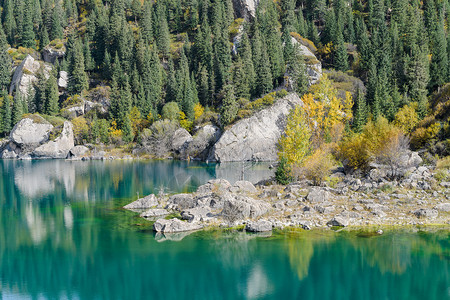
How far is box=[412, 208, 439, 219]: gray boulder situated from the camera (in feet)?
103

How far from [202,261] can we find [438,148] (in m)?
34.3

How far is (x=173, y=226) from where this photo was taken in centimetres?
3111

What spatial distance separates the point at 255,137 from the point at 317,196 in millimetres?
53166

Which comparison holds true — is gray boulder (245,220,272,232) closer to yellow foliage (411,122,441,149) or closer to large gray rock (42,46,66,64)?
yellow foliage (411,122,441,149)

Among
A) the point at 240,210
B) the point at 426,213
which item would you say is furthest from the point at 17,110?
the point at 426,213

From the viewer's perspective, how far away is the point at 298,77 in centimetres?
9056

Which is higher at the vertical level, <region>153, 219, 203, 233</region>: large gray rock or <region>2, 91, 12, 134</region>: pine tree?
<region>2, 91, 12, 134</region>: pine tree

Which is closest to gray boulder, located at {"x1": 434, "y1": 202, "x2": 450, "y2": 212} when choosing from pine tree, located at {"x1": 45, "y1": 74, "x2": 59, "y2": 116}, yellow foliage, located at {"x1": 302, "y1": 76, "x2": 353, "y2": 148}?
yellow foliage, located at {"x1": 302, "y1": 76, "x2": 353, "y2": 148}

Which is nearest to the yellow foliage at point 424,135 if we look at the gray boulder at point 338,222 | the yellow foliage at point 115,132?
the gray boulder at point 338,222

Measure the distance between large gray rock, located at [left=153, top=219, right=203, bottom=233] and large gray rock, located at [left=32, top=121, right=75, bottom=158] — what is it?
7681 cm

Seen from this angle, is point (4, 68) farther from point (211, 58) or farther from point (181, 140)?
point (181, 140)

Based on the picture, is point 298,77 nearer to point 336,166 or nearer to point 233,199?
point 336,166

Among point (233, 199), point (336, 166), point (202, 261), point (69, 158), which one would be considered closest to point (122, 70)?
point (69, 158)

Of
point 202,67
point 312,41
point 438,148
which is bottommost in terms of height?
point 438,148
